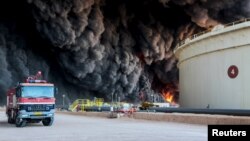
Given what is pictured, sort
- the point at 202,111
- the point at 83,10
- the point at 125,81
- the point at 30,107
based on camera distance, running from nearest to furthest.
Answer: the point at 30,107 < the point at 202,111 < the point at 83,10 < the point at 125,81

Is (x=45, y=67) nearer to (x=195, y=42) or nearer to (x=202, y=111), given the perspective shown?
(x=195, y=42)

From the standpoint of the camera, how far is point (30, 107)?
21.8m

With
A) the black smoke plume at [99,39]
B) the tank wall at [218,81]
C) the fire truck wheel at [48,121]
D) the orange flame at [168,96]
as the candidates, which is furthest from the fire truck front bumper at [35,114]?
the orange flame at [168,96]

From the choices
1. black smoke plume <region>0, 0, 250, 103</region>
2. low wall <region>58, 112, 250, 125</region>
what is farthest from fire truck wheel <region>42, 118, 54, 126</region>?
black smoke plume <region>0, 0, 250, 103</region>

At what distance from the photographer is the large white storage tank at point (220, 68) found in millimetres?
24047

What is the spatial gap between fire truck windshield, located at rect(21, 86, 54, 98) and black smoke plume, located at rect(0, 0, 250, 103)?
27.0 meters

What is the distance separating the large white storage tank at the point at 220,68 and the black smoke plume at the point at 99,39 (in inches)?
881

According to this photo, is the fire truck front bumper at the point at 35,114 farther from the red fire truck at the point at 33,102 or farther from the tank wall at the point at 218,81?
the tank wall at the point at 218,81

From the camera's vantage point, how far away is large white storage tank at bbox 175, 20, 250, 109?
24047mm

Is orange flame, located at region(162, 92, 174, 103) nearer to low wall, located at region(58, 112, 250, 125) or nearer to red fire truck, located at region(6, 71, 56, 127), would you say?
low wall, located at region(58, 112, 250, 125)

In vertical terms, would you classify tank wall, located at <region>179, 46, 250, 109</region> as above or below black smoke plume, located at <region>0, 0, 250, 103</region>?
below

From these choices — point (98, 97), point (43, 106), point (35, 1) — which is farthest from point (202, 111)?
point (98, 97)

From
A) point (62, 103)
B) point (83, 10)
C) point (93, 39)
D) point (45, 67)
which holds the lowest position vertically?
point (62, 103)

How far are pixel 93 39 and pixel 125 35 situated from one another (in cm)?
915
